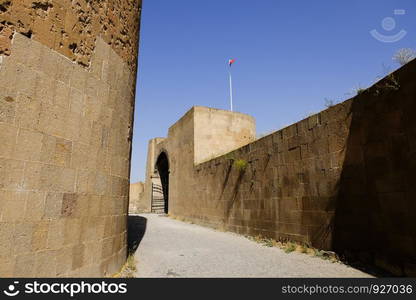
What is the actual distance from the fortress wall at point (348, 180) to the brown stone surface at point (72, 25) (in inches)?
175

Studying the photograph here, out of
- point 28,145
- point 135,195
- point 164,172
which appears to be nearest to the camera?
point 28,145

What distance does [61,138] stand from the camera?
3.26 m

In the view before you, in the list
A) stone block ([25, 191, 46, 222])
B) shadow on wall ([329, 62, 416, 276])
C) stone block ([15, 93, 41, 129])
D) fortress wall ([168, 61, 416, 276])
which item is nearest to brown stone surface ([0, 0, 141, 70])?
stone block ([15, 93, 41, 129])

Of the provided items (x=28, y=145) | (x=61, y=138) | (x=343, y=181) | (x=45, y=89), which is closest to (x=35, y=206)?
(x=28, y=145)

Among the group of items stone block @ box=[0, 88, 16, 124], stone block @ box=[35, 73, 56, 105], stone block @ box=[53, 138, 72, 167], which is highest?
stone block @ box=[35, 73, 56, 105]

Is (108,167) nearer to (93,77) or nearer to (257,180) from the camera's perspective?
(93,77)

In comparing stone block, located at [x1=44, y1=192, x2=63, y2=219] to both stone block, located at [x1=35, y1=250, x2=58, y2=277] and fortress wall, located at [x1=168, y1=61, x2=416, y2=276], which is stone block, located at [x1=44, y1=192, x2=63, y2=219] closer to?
stone block, located at [x1=35, y1=250, x2=58, y2=277]

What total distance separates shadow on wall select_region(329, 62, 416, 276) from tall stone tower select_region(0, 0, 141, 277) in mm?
4225

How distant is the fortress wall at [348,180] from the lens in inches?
158

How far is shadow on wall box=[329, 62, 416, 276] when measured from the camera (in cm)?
392

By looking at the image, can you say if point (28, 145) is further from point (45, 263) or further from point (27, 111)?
point (45, 263)

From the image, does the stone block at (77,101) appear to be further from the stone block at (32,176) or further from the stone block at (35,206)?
the stone block at (35,206)

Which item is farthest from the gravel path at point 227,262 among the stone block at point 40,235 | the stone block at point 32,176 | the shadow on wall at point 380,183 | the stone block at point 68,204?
the stone block at point 32,176

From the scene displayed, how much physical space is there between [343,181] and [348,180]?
130 millimetres
